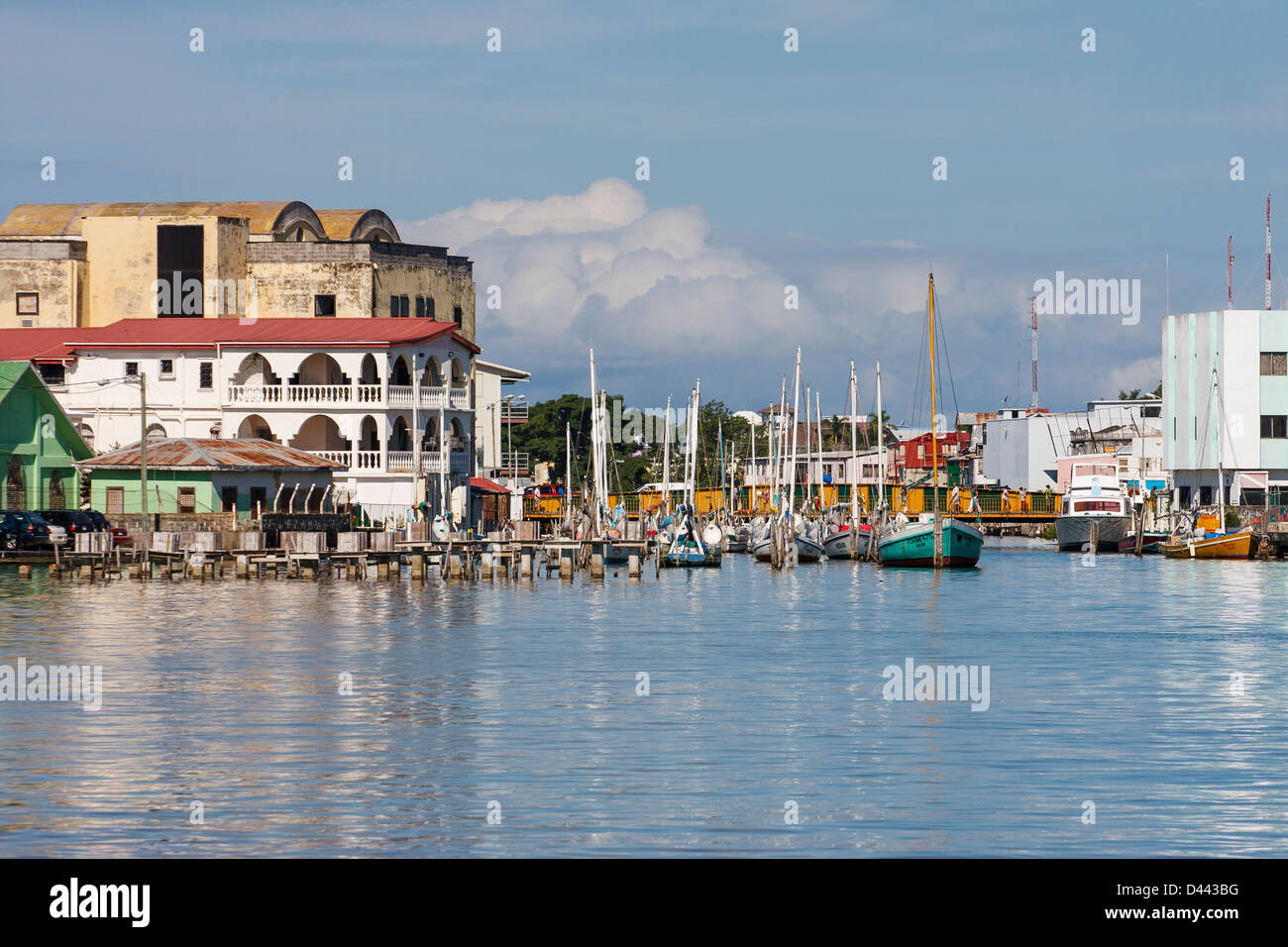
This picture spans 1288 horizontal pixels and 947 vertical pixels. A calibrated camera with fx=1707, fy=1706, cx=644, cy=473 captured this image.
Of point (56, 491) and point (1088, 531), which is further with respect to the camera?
point (1088, 531)

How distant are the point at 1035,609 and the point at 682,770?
38.4 m

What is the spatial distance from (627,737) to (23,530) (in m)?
49.9

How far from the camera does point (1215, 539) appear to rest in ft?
308

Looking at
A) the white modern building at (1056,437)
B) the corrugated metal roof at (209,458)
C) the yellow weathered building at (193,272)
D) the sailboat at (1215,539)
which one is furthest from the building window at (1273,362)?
the corrugated metal roof at (209,458)

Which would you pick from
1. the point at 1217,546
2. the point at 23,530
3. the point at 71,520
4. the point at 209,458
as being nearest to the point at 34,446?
the point at 23,530

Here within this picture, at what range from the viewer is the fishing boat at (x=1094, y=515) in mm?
110688

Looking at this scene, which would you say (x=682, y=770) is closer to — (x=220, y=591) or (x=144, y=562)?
(x=220, y=591)

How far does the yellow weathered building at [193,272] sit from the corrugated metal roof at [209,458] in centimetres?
2418

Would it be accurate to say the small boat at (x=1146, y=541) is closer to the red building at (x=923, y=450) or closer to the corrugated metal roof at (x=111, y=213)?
the corrugated metal roof at (x=111, y=213)

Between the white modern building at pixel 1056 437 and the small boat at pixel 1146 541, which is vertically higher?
the white modern building at pixel 1056 437

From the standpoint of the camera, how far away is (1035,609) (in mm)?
58750

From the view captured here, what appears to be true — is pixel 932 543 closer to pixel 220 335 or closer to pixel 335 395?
pixel 335 395

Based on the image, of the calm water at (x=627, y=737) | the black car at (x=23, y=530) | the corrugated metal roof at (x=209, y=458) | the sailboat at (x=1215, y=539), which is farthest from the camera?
the sailboat at (x=1215, y=539)
